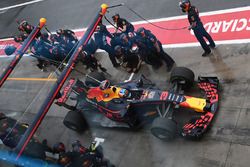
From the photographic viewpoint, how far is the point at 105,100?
33.6 ft

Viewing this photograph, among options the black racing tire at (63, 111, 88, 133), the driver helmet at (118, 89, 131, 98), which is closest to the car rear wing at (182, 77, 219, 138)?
the driver helmet at (118, 89, 131, 98)

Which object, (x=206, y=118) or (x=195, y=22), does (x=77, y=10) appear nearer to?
(x=195, y=22)

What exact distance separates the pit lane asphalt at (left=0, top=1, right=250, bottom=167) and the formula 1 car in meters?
0.73

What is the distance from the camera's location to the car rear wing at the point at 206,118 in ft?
29.6

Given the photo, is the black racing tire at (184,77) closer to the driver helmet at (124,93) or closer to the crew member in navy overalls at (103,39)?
the driver helmet at (124,93)

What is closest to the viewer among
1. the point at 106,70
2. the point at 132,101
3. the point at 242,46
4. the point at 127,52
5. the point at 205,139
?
the point at 205,139

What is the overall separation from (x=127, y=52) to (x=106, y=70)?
1713mm

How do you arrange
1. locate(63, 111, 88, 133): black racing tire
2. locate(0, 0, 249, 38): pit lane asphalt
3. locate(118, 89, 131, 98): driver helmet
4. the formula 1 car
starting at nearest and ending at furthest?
the formula 1 car
locate(118, 89, 131, 98): driver helmet
locate(63, 111, 88, 133): black racing tire
locate(0, 0, 249, 38): pit lane asphalt

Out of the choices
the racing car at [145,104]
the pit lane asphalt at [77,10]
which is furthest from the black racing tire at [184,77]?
the pit lane asphalt at [77,10]

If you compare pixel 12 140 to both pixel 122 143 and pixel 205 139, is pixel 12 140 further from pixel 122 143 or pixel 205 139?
pixel 205 139

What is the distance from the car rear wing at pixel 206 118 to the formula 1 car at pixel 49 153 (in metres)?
2.36

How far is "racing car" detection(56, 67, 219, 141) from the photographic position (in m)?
9.20

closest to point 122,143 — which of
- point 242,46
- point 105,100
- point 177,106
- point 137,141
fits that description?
point 137,141

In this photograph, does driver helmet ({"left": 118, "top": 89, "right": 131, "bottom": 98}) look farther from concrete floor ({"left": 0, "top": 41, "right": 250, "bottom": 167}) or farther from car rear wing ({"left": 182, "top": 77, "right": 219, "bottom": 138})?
car rear wing ({"left": 182, "top": 77, "right": 219, "bottom": 138})
